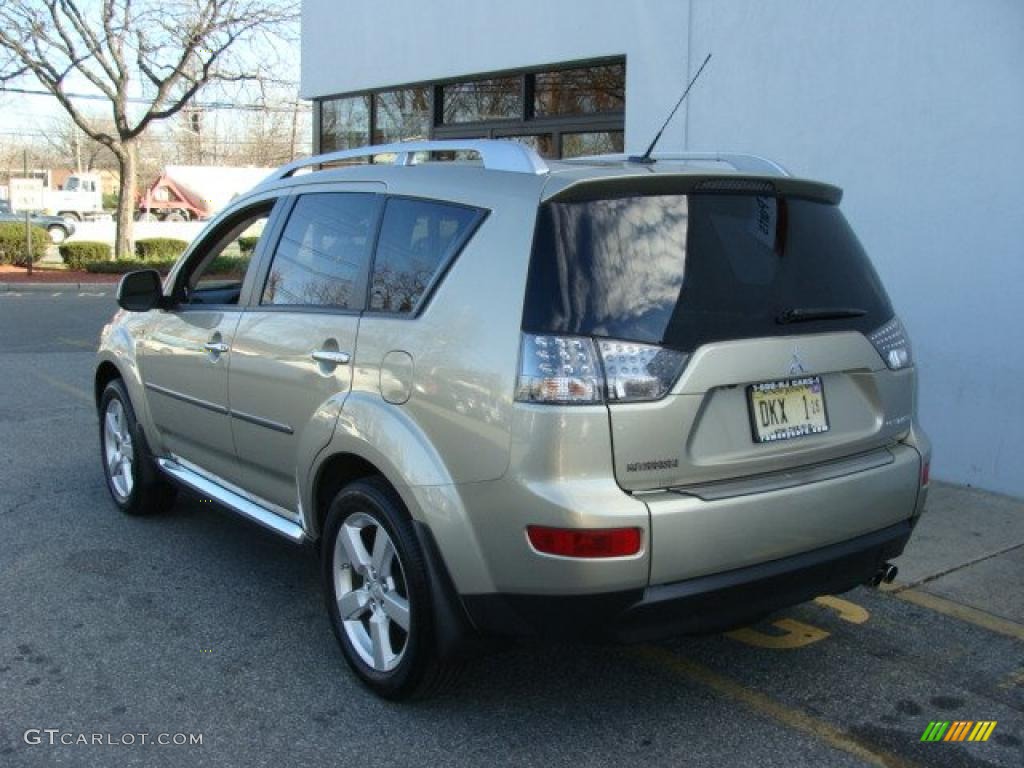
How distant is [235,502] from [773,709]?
7.65 feet

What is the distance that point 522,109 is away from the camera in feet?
31.7

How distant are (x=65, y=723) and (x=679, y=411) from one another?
2224 mm

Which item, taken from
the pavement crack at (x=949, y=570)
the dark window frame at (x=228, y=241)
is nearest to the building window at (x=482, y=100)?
the dark window frame at (x=228, y=241)

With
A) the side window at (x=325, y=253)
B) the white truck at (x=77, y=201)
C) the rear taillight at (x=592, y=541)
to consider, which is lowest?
the rear taillight at (x=592, y=541)

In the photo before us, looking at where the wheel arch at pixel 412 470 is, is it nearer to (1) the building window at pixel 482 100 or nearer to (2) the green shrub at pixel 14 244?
(1) the building window at pixel 482 100

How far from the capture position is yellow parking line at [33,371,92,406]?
9094 mm

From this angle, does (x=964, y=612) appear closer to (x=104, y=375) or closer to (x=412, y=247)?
(x=412, y=247)

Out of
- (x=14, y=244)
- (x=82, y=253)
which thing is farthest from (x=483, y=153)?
(x=14, y=244)

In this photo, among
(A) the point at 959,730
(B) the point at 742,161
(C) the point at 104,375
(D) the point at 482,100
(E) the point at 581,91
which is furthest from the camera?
(D) the point at 482,100

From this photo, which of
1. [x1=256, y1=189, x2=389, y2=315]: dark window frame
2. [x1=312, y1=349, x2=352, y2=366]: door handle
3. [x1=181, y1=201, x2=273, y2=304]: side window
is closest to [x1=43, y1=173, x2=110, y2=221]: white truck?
[x1=181, y1=201, x2=273, y2=304]: side window

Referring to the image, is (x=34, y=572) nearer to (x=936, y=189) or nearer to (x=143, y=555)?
(x=143, y=555)

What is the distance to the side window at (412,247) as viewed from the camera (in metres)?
3.30

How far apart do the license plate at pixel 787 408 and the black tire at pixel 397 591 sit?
3.66ft

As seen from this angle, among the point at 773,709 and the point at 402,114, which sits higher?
the point at 402,114
